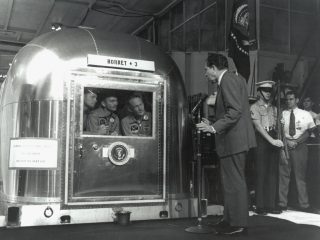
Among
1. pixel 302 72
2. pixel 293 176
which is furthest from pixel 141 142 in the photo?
pixel 302 72

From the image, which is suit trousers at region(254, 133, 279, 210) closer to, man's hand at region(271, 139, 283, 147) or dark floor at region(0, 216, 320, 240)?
man's hand at region(271, 139, 283, 147)

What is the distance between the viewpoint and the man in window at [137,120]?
17.6ft

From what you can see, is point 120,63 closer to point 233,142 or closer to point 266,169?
point 233,142

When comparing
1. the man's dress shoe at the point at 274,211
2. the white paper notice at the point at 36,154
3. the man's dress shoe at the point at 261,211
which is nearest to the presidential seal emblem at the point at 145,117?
the white paper notice at the point at 36,154

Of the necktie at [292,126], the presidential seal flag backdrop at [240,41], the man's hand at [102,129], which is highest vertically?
the presidential seal flag backdrop at [240,41]

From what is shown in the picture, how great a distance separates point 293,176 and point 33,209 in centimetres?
402

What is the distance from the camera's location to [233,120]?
416 centimetres

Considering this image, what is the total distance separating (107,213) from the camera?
4801 millimetres

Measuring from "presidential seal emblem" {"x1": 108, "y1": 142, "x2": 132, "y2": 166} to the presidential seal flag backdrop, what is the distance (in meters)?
3.29

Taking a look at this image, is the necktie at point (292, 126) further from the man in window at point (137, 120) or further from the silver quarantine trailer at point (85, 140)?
the man in window at point (137, 120)

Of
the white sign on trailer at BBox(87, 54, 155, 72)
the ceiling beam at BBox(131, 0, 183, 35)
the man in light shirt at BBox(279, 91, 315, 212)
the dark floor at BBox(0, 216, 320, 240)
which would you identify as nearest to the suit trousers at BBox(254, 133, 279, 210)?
the man in light shirt at BBox(279, 91, 315, 212)

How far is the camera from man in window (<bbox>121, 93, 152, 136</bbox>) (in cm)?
536

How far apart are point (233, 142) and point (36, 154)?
2.19 m

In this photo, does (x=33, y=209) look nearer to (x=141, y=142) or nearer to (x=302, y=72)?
(x=141, y=142)
